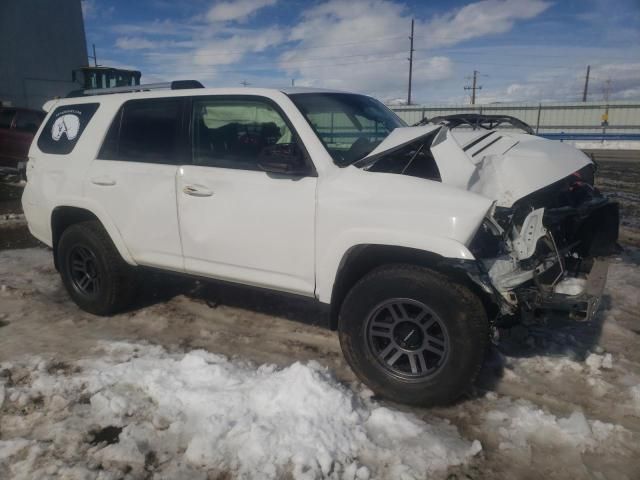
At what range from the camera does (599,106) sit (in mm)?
32219

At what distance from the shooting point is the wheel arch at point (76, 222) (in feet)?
13.3

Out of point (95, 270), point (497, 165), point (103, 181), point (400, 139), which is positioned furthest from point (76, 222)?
point (497, 165)

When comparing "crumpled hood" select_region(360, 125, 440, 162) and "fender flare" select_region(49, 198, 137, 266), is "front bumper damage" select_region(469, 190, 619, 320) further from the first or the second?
"fender flare" select_region(49, 198, 137, 266)

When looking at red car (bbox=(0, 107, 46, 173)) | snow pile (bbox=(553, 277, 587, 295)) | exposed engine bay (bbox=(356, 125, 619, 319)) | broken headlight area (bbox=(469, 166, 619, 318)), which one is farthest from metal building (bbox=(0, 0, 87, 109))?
snow pile (bbox=(553, 277, 587, 295))

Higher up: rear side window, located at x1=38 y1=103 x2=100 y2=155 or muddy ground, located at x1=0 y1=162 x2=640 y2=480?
rear side window, located at x1=38 y1=103 x2=100 y2=155

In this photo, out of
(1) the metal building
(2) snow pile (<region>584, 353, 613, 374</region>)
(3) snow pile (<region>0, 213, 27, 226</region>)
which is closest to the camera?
(2) snow pile (<region>584, 353, 613, 374</region>)

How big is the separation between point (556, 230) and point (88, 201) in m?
3.71

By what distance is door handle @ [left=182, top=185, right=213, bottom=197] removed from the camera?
11.4ft

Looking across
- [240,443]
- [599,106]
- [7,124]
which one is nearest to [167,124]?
[240,443]

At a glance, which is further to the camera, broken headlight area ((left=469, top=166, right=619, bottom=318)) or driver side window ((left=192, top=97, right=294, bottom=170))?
driver side window ((left=192, top=97, right=294, bottom=170))

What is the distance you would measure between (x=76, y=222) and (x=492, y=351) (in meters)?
3.78

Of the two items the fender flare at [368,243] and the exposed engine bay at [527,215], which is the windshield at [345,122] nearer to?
the exposed engine bay at [527,215]

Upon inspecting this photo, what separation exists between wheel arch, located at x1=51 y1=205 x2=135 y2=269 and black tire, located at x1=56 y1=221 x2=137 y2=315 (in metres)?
0.08

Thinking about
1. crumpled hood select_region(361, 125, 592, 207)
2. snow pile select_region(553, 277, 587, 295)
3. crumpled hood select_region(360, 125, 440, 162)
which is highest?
crumpled hood select_region(360, 125, 440, 162)
